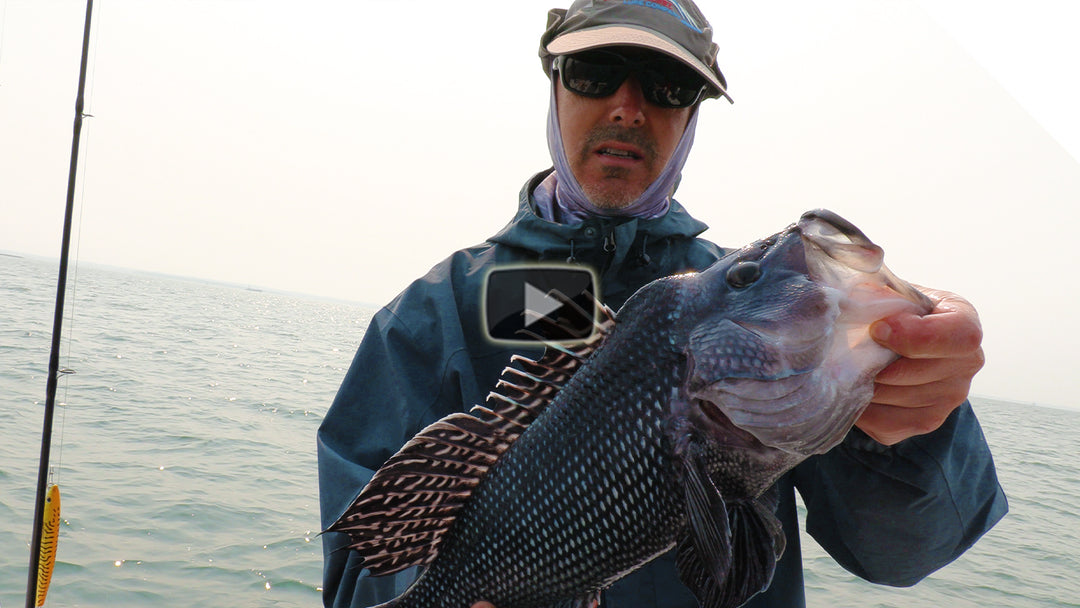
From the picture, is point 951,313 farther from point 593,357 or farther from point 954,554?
point 954,554

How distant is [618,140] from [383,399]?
1534 millimetres

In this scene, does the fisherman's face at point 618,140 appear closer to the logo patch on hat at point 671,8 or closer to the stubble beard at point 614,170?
the stubble beard at point 614,170

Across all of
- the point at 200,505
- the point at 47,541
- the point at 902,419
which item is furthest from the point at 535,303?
the point at 200,505

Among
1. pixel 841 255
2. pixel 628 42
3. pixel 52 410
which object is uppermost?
pixel 628 42

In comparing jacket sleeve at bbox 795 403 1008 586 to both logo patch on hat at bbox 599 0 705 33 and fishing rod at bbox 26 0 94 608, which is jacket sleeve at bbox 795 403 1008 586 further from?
fishing rod at bbox 26 0 94 608

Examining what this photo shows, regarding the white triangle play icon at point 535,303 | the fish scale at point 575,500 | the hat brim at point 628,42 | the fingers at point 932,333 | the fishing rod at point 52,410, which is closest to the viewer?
the fingers at point 932,333

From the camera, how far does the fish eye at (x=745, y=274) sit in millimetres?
1820

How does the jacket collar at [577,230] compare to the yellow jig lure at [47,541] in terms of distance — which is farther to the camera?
the yellow jig lure at [47,541]

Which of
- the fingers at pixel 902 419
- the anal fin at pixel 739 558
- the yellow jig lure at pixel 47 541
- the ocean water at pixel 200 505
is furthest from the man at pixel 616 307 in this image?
the ocean water at pixel 200 505

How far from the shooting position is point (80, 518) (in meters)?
9.16

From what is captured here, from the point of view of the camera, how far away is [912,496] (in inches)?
86.6

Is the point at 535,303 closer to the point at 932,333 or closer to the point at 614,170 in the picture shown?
the point at 614,170

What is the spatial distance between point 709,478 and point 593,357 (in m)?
0.47
